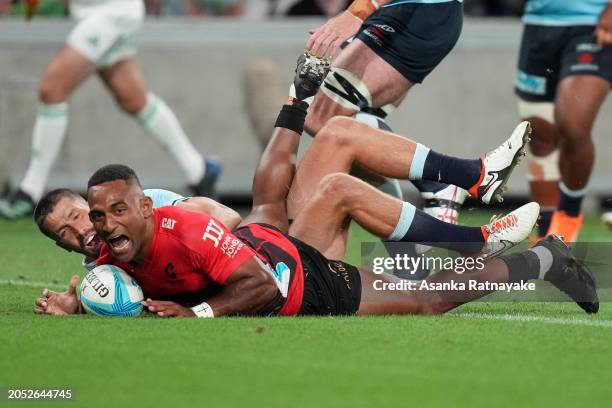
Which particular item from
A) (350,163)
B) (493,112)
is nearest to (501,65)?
(493,112)

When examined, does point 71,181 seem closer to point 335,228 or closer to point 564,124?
point 564,124

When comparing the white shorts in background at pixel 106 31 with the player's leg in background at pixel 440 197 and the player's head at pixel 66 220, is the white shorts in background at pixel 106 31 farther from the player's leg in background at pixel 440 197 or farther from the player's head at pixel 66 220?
the player's head at pixel 66 220

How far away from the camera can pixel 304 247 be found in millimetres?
6391

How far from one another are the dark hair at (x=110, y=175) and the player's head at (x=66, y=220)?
73cm

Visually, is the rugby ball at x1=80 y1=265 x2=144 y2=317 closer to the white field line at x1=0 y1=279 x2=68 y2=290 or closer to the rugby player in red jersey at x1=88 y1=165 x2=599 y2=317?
the rugby player in red jersey at x1=88 y1=165 x2=599 y2=317

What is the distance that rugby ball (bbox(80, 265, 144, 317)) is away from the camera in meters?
6.10

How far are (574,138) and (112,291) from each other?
13.2ft

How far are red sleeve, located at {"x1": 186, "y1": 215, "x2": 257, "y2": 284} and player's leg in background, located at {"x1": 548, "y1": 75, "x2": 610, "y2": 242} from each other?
12.2 ft

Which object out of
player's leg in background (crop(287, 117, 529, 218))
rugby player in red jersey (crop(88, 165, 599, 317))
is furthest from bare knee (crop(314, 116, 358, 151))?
rugby player in red jersey (crop(88, 165, 599, 317))

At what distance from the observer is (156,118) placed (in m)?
11.7

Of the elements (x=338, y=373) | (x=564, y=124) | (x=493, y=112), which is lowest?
(x=493, y=112)

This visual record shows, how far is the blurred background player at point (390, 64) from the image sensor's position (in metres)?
7.70

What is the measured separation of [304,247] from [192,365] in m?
1.46

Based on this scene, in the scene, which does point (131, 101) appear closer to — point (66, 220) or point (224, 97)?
point (224, 97)
